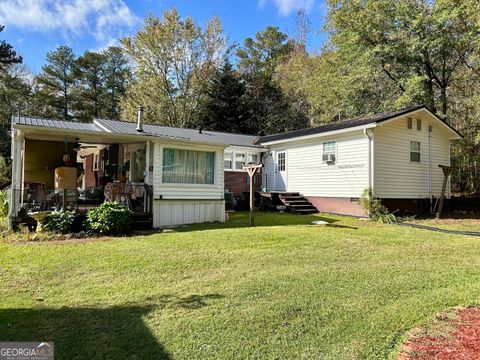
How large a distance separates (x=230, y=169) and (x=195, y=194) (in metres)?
6.13

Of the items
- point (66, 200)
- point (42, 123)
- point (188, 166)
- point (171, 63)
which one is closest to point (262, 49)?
point (171, 63)

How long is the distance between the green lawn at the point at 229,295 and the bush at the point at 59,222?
1219 mm

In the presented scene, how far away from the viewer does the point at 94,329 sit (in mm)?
3658

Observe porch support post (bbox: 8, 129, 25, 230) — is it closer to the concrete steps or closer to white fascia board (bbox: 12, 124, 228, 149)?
white fascia board (bbox: 12, 124, 228, 149)

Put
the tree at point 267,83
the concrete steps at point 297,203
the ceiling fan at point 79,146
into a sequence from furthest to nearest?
the tree at point 267,83, the concrete steps at point 297,203, the ceiling fan at point 79,146

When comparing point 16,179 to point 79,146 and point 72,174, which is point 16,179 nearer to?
point 72,174


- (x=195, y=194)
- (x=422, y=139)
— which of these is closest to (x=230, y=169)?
(x=195, y=194)

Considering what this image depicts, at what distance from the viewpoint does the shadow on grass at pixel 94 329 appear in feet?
10.6

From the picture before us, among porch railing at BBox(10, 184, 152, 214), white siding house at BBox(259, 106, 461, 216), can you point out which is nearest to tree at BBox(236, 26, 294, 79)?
white siding house at BBox(259, 106, 461, 216)

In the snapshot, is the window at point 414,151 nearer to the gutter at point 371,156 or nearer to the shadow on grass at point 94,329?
the gutter at point 371,156

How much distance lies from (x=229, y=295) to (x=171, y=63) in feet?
85.3

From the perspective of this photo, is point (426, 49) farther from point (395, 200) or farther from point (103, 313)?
point (103, 313)

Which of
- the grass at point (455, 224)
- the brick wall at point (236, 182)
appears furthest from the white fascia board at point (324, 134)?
Result: the grass at point (455, 224)

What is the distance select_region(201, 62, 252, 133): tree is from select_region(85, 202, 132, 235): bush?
70.4 ft
